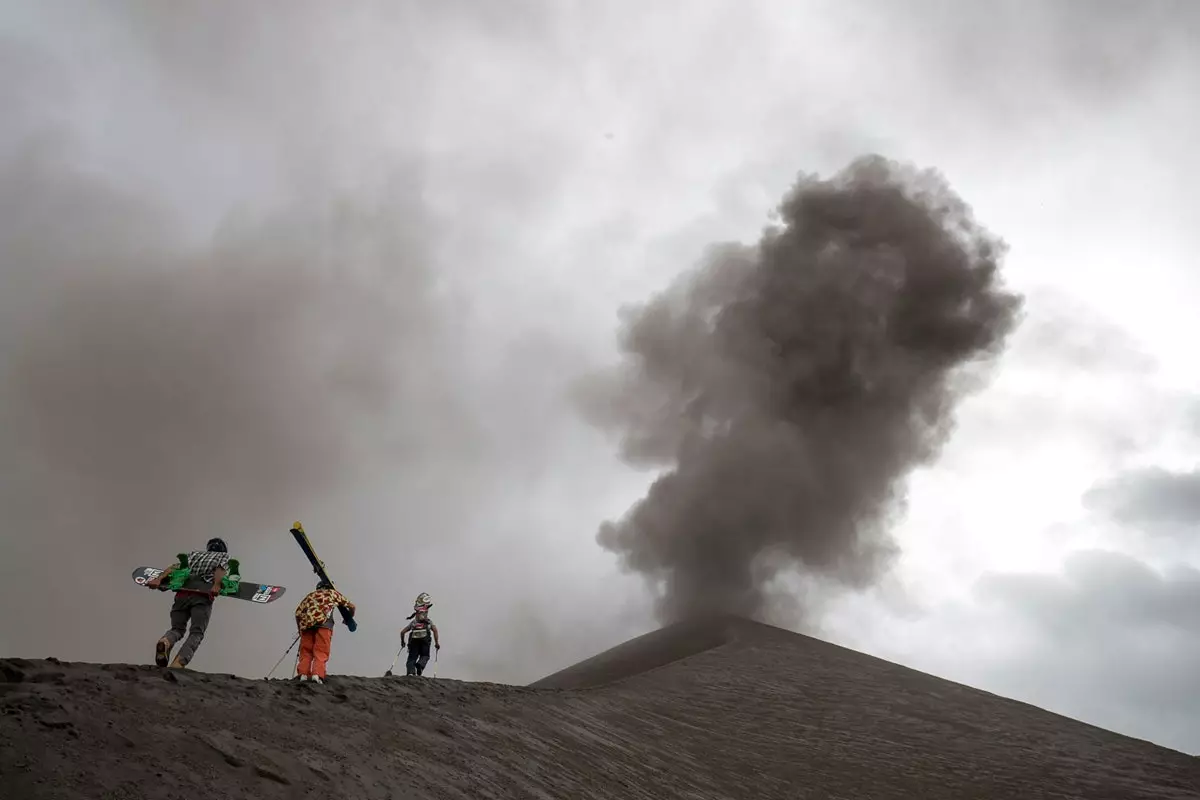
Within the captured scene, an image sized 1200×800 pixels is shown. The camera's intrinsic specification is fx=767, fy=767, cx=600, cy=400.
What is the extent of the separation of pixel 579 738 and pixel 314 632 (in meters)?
5.61

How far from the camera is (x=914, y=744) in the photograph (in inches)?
861

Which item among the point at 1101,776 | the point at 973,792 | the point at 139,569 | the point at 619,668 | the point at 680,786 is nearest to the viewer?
the point at 139,569

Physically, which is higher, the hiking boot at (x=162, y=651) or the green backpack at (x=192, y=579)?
the green backpack at (x=192, y=579)

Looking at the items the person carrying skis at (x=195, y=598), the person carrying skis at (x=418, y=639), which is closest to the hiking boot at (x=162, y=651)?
the person carrying skis at (x=195, y=598)

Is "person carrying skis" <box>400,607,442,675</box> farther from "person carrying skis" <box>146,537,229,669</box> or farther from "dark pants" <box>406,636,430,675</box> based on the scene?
"person carrying skis" <box>146,537,229,669</box>

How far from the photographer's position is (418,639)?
1605cm

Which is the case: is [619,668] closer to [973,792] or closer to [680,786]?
[973,792]

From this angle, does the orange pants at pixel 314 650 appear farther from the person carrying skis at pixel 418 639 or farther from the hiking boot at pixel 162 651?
the person carrying skis at pixel 418 639

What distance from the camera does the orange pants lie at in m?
11.2

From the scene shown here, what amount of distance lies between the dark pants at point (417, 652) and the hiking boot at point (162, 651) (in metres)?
6.53

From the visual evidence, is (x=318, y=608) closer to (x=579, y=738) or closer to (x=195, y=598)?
(x=195, y=598)

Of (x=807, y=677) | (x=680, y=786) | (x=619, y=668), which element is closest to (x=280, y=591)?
(x=680, y=786)

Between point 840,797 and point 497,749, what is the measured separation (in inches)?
371

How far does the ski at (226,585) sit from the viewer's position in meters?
10.8
